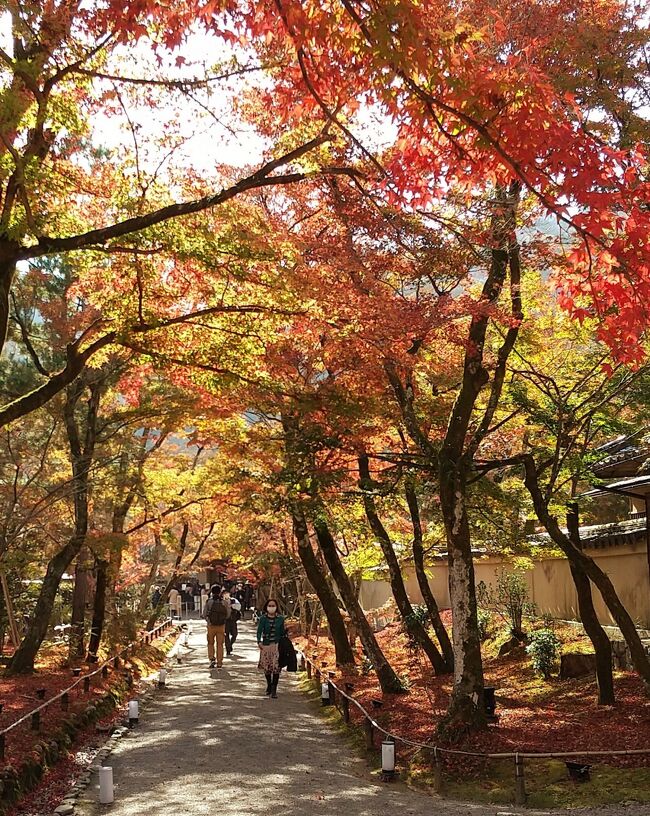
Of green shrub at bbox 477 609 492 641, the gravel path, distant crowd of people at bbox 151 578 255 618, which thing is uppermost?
distant crowd of people at bbox 151 578 255 618

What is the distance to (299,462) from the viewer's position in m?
13.0

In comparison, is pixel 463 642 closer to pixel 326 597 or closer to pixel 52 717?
pixel 52 717

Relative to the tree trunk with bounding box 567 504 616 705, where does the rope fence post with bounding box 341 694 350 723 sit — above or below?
below

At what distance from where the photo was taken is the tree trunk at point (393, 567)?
13872 millimetres

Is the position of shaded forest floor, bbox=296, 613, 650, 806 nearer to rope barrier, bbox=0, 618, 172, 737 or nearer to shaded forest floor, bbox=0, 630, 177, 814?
shaded forest floor, bbox=0, 630, 177, 814

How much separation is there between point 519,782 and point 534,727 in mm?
2607

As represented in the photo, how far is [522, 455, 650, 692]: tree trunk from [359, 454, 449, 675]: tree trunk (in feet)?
9.68

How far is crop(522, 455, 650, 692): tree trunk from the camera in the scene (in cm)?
1001

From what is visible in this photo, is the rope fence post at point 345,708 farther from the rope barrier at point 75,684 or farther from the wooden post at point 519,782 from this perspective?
the wooden post at point 519,782

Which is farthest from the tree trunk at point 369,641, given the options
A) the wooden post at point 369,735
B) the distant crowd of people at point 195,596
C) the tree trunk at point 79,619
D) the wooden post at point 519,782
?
the distant crowd of people at point 195,596

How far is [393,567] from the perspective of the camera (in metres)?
14.6

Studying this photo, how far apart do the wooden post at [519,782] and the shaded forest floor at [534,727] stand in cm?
11

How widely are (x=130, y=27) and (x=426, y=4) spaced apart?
167 cm

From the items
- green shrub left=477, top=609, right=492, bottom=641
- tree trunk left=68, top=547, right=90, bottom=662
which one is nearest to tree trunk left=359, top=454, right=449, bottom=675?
green shrub left=477, top=609, right=492, bottom=641
